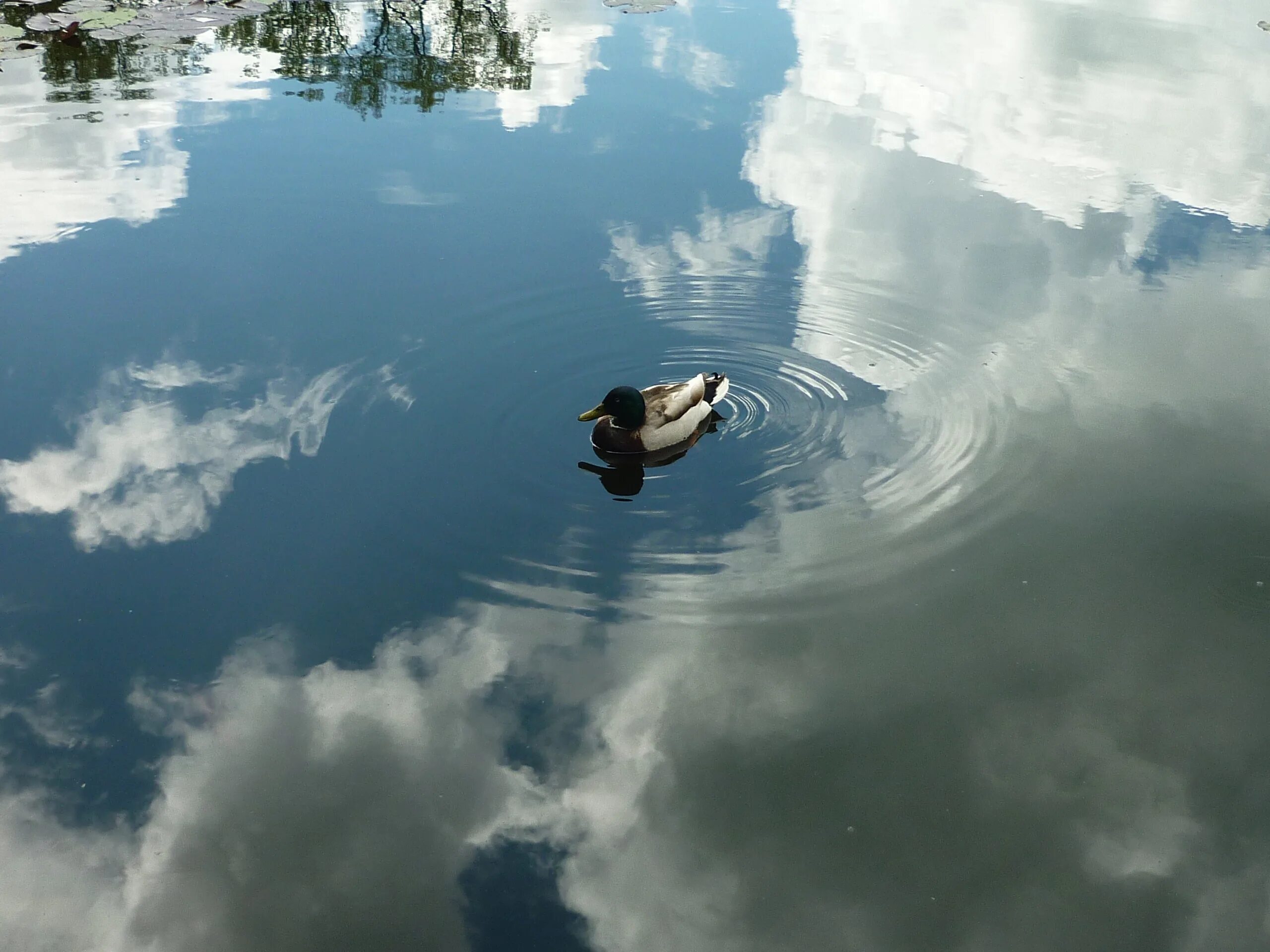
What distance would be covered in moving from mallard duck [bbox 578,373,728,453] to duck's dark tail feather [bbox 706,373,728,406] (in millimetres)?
259

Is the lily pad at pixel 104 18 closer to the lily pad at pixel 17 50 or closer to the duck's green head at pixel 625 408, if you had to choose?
the lily pad at pixel 17 50

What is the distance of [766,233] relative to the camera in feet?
37.0

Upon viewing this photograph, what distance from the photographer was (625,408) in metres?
8.05

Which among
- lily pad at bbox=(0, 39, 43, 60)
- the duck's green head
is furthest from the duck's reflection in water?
lily pad at bbox=(0, 39, 43, 60)

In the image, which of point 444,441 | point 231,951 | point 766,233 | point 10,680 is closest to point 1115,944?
point 231,951

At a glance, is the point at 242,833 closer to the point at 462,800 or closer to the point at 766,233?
the point at 462,800

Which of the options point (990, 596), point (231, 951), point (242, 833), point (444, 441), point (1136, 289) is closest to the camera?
point (231, 951)

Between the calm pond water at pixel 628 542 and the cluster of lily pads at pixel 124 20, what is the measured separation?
3983 millimetres

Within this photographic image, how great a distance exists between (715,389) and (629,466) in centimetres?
98

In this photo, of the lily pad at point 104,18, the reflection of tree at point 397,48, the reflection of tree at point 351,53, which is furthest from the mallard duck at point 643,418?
the lily pad at point 104,18

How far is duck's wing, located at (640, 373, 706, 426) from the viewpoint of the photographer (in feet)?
26.7

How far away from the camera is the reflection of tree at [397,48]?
1560 cm

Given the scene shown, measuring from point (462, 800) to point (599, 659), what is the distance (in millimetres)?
1155

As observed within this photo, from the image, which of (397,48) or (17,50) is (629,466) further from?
(17,50)
